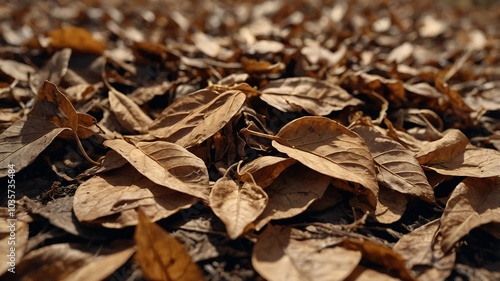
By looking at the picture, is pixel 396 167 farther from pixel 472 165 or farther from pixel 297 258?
pixel 297 258

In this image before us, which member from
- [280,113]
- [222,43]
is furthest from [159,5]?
[280,113]

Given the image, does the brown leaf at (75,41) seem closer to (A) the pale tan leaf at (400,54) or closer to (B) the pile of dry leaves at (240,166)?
(B) the pile of dry leaves at (240,166)

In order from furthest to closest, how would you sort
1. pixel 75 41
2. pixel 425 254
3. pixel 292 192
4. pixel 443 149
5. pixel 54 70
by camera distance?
pixel 75 41, pixel 54 70, pixel 443 149, pixel 292 192, pixel 425 254

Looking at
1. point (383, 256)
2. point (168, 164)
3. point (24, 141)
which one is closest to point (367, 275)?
point (383, 256)

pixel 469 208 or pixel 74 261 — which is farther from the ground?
pixel 469 208

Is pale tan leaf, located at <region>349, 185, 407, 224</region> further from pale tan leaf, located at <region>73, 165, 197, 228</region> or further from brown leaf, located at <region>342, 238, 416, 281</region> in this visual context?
pale tan leaf, located at <region>73, 165, 197, 228</region>

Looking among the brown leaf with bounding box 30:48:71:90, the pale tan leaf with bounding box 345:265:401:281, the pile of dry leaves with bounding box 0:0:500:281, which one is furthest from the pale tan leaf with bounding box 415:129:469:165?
the brown leaf with bounding box 30:48:71:90

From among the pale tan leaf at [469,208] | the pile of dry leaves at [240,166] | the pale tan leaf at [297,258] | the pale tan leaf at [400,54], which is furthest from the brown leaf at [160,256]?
the pale tan leaf at [400,54]

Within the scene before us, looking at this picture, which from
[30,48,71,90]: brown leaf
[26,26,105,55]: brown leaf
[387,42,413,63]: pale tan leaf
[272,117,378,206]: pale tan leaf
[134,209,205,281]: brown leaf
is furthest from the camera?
[387,42,413,63]: pale tan leaf
